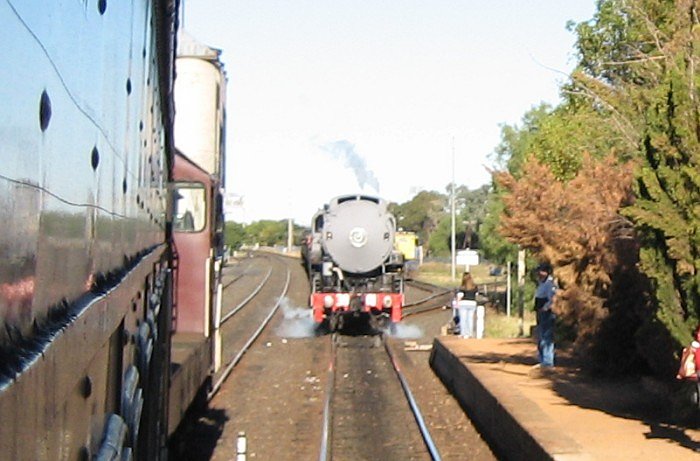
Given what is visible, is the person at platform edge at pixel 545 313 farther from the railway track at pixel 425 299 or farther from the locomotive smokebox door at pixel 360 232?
the railway track at pixel 425 299

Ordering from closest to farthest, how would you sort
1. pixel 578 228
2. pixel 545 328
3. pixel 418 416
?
pixel 418 416 < pixel 578 228 < pixel 545 328

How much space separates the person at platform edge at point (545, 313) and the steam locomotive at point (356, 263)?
842cm

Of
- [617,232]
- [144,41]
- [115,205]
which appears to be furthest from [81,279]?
[617,232]

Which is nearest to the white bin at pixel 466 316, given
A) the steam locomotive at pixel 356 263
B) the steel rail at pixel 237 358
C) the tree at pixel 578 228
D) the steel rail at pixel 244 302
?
the steam locomotive at pixel 356 263

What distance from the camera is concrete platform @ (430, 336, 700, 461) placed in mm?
9375

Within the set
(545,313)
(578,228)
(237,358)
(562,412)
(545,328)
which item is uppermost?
(578,228)

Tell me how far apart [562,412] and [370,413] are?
3496 mm

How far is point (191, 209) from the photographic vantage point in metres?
11.9

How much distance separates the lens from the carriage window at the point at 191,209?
1170 cm

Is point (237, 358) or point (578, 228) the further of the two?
point (237, 358)

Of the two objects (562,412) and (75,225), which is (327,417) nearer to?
(562,412)

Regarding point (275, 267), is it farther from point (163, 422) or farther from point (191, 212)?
point (163, 422)

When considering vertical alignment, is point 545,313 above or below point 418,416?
above

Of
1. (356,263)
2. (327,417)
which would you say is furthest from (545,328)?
(356,263)
